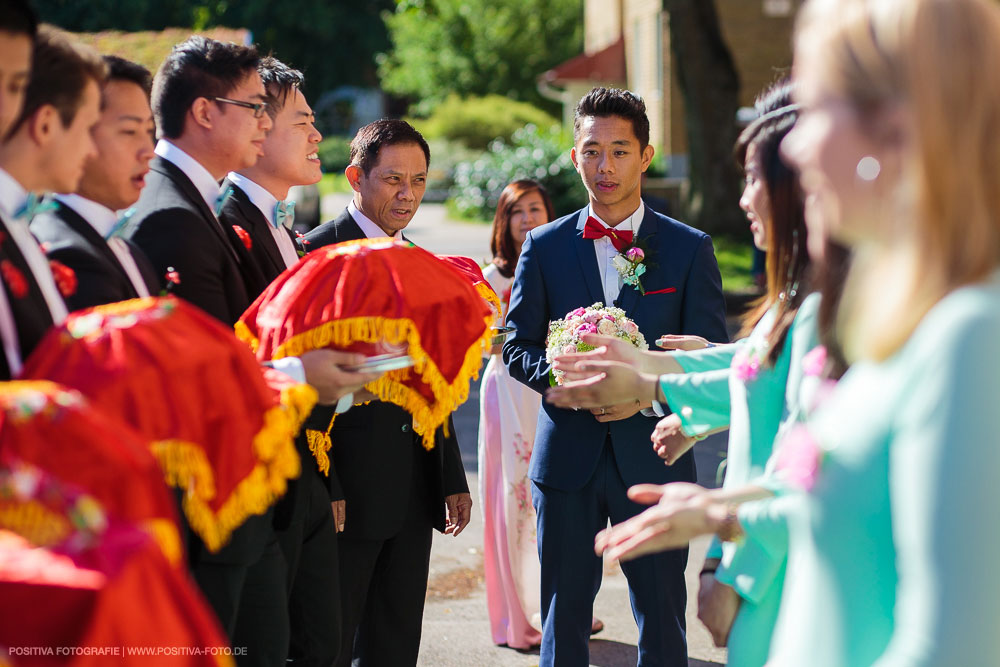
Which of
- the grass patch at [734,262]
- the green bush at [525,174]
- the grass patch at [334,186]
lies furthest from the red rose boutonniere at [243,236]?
the grass patch at [334,186]

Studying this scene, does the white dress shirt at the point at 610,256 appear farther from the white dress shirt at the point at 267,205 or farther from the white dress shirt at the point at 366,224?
the white dress shirt at the point at 267,205

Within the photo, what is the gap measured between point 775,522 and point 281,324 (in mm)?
1463

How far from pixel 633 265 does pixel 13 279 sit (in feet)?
8.73

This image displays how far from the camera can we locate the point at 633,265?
4.11 metres

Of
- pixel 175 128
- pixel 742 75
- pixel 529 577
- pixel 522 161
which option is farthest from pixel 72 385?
pixel 742 75

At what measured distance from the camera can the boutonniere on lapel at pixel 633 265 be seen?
4102mm

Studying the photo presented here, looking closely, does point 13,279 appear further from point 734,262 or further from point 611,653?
point 734,262

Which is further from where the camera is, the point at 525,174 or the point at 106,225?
the point at 525,174

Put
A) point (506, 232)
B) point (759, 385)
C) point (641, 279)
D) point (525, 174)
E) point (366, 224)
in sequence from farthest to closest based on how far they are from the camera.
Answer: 1. point (525, 174)
2. point (506, 232)
3. point (366, 224)
4. point (641, 279)
5. point (759, 385)

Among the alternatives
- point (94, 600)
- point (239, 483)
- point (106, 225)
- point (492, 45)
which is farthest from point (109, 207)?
point (492, 45)

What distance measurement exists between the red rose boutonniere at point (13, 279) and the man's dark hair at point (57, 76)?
320mm

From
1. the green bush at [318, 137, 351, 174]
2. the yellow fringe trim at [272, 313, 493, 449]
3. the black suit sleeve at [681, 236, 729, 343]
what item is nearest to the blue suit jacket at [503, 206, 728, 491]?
the black suit sleeve at [681, 236, 729, 343]

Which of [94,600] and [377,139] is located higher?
[377,139]

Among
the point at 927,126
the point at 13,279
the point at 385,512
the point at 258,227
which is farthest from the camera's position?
the point at 385,512
